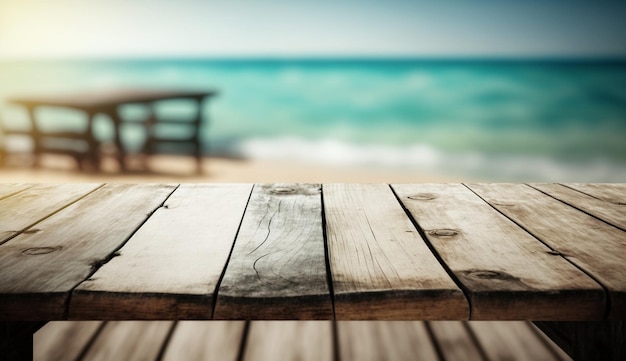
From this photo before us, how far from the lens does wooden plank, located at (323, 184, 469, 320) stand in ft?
2.49

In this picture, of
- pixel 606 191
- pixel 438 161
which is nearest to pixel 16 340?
pixel 606 191

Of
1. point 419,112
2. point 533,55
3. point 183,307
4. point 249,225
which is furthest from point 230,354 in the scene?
point 533,55

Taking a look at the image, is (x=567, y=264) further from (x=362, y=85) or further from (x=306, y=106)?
(x=362, y=85)

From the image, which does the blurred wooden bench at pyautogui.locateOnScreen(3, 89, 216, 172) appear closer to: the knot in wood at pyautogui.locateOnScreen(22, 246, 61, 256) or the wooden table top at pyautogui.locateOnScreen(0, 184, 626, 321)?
the wooden table top at pyautogui.locateOnScreen(0, 184, 626, 321)

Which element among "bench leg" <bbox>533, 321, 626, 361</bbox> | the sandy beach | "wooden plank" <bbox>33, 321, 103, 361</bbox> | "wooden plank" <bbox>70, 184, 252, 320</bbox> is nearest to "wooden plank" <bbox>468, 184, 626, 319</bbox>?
"bench leg" <bbox>533, 321, 626, 361</bbox>

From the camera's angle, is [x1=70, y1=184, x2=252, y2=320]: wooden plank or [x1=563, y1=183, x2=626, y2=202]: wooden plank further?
[x1=563, y1=183, x2=626, y2=202]: wooden plank

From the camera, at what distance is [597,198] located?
54.5 inches

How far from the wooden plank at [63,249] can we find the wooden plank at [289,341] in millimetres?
552

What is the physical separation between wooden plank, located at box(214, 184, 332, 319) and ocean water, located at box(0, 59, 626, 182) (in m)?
6.85

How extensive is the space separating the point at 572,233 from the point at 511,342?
27.4 inches

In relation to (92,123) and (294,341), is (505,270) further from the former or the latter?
(92,123)

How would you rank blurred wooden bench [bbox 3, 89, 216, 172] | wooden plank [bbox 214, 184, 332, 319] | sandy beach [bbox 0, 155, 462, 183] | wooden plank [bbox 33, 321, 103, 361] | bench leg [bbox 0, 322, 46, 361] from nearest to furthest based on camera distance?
1. wooden plank [bbox 214, 184, 332, 319]
2. bench leg [bbox 0, 322, 46, 361]
3. wooden plank [bbox 33, 321, 103, 361]
4. blurred wooden bench [bbox 3, 89, 216, 172]
5. sandy beach [bbox 0, 155, 462, 183]

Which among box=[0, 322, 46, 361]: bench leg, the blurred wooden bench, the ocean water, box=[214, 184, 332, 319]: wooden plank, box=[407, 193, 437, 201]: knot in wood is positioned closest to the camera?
box=[214, 184, 332, 319]: wooden plank

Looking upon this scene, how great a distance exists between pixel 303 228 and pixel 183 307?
390 mm
